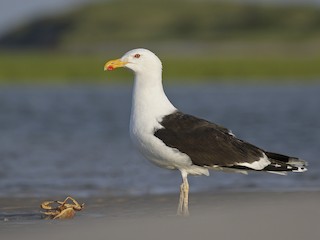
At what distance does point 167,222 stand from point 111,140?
1182 centimetres

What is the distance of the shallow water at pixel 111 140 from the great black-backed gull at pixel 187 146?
2640mm

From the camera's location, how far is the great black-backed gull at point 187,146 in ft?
34.7

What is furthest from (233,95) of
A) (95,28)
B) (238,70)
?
(95,28)

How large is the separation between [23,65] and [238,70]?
1240 centimetres

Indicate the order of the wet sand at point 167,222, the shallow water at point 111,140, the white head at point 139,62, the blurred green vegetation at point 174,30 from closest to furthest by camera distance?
the wet sand at point 167,222 < the white head at point 139,62 < the shallow water at point 111,140 < the blurred green vegetation at point 174,30

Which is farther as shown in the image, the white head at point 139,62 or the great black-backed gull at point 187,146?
the white head at point 139,62

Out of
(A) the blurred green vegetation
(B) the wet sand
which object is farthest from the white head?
(A) the blurred green vegetation

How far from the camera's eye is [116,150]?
18719 mm

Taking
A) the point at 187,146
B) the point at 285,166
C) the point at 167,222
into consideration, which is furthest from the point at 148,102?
the point at 167,222

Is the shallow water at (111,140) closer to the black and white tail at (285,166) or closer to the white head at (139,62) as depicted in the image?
the white head at (139,62)

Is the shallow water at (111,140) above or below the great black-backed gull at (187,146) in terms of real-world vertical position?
above

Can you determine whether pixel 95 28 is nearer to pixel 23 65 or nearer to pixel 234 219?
pixel 23 65

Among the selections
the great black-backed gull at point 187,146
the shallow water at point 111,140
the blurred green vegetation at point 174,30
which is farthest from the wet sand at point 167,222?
the blurred green vegetation at point 174,30

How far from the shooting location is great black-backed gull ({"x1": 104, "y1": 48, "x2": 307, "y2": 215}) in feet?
34.7
